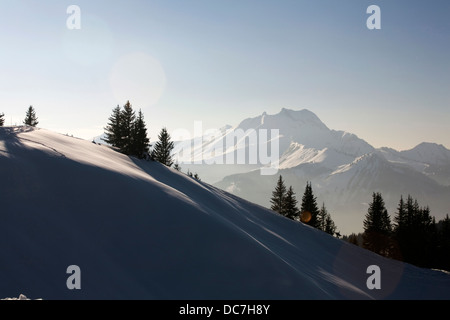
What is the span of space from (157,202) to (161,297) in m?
6.20

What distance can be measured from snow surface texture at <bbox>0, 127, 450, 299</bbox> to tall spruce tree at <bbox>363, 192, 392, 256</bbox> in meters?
27.6

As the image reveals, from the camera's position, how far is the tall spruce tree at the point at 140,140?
1172 inches

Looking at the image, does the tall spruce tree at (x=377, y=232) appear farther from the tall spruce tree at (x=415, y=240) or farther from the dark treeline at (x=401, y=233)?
the tall spruce tree at (x=415, y=240)

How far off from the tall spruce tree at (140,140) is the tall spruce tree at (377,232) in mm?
37143

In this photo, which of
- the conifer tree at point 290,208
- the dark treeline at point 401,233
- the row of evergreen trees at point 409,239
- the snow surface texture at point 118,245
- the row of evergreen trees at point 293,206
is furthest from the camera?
the row of evergreen trees at point 293,206

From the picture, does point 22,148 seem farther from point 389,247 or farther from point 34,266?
point 389,247

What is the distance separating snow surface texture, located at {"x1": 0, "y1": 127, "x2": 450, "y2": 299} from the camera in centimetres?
910

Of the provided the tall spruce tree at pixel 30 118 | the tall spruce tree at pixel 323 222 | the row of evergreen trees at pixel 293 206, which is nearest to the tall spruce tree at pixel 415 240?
the tall spruce tree at pixel 323 222

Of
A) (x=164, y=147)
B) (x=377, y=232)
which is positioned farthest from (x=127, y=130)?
(x=377, y=232)

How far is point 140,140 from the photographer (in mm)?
30109

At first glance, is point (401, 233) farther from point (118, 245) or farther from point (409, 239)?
point (118, 245)

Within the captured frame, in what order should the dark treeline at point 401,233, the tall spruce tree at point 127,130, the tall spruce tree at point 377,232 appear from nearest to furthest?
the tall spruce tree at point 127,130
the dark treeline at point 401,233
the tall spruce tree at point 377,232

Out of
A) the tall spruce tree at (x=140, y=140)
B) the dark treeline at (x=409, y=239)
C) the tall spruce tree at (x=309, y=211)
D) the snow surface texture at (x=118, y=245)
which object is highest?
the tall spruce tree at (x=140, y=140)
